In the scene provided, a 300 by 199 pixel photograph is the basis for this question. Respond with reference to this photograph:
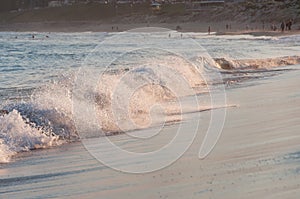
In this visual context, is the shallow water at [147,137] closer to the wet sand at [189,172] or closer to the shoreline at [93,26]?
the wet sand at [189,172]

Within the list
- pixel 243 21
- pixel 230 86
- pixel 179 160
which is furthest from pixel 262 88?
pixel 243 21

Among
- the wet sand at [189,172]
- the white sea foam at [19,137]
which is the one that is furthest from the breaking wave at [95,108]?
the wet sand at [189,172]

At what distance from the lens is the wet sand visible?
704 centimetres

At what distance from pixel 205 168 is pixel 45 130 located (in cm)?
400

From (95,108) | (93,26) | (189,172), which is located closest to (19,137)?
(95,108)

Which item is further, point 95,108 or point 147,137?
point 95,108

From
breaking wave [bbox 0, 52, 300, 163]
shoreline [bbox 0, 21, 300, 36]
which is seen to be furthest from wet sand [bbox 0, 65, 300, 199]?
shoreline [bbox 0, 21, 300, 36]

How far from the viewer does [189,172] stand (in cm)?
788

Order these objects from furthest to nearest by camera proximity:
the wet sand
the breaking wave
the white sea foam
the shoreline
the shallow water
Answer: the shoreline → the breaking wave → the white sea foam → the shallow water → the wet sand

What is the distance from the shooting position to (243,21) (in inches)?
4035

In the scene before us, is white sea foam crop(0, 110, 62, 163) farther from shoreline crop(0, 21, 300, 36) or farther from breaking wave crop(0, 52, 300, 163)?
shoreline crop(0, 21, 300, 36)

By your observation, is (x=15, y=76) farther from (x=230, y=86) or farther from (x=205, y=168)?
(x=205, y=168)

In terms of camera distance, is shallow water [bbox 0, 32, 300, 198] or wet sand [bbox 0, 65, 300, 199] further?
shallow water [bbox 0, 32, 300, 198]

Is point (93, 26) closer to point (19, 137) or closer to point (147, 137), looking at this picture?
point (147, 137)
